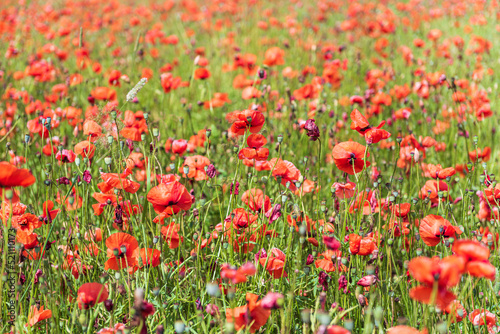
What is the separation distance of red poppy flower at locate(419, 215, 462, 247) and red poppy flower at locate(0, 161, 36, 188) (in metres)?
1.23

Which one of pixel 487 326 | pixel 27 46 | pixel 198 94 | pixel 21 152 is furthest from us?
pixel 27 46

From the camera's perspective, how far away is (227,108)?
4098 mm

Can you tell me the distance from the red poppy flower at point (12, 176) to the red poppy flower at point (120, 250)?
344mm

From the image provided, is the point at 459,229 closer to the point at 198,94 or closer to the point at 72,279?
the point at 72,279

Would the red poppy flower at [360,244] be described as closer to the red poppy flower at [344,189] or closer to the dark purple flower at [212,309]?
the red poppy flower at [344,189]

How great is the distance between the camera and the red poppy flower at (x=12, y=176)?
120 centimetres

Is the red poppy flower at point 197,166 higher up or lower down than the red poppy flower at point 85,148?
lower down

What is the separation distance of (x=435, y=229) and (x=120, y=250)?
40.9 inches

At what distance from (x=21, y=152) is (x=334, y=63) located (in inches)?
91.5

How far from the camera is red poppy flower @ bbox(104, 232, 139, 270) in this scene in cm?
150

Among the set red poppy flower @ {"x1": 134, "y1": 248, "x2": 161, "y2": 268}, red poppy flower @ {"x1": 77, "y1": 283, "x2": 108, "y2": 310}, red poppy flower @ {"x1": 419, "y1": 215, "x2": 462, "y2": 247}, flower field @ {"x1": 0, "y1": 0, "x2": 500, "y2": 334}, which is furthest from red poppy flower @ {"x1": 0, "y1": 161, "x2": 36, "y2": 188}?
red poppy flower @ {"x1": 419, "y1": 215, "x2": 462, "y2": 247}

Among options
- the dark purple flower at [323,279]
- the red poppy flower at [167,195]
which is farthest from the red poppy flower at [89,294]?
the dark purple flower at [323,279]

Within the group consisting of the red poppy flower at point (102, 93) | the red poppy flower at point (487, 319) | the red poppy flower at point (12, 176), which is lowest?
the red poppy flower at point (487, 319)

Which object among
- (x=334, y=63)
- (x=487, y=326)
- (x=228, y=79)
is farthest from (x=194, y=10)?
(x=487, y=326)
